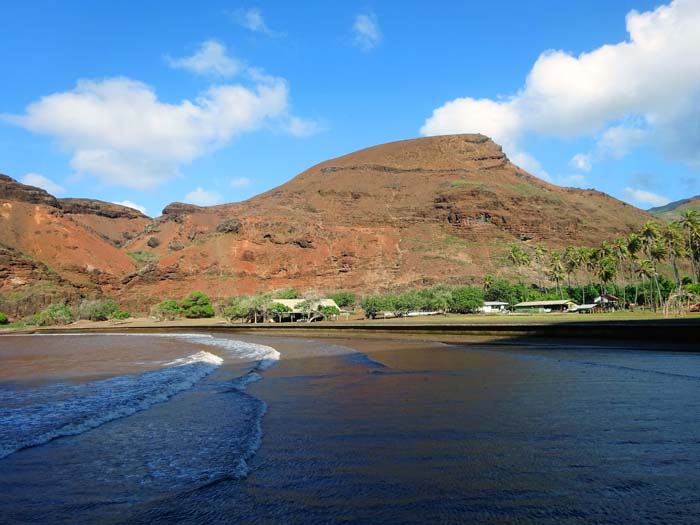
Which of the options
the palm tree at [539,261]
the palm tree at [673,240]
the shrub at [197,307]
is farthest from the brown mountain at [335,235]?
the palm tree at [673,240]

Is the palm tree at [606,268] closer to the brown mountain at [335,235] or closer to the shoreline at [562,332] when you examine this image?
the brown mountain at [335,235]

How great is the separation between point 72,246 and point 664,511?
14128cm

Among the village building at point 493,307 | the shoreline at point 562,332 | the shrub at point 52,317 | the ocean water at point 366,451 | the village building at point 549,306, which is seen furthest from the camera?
the shrub at point 52,317

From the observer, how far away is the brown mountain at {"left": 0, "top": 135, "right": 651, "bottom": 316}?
116 meters

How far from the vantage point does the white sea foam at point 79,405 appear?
26.3 ft

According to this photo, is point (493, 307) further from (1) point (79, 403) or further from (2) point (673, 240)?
(1) point (79, 403)

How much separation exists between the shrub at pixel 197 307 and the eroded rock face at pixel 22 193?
72.6 meters

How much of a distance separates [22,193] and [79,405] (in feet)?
496

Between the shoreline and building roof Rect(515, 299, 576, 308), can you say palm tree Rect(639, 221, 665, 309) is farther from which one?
the shoreline

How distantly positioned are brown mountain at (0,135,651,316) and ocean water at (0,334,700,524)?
10040cm

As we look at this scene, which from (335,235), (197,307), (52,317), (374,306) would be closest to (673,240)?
(374,306)

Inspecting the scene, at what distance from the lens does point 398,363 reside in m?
18.0

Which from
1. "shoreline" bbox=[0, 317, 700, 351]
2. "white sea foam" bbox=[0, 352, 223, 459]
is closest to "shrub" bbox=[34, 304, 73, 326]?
"shoreline" bbox=[0, 317, 700, 351]

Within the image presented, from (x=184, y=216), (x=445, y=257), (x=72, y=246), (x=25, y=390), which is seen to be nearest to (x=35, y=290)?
(x=72, y=246)
